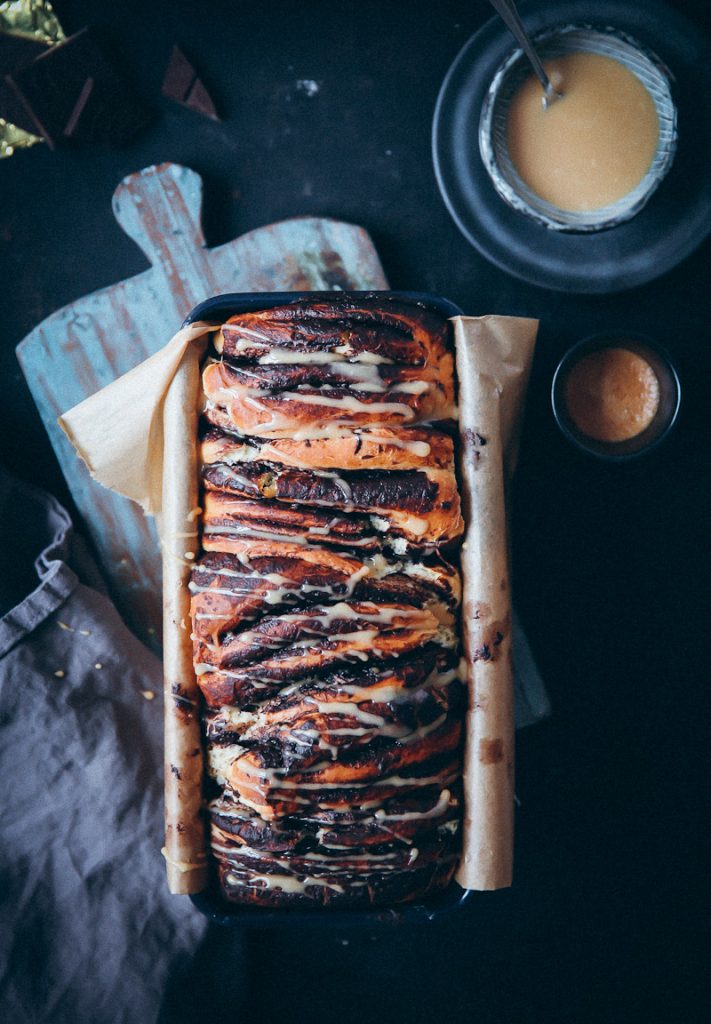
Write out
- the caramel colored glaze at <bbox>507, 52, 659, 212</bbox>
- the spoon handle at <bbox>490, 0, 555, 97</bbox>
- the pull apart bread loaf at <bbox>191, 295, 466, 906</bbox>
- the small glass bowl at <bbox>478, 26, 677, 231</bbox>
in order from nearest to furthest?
the pull apart bread loaf at <bbox>191, 295, 466, 906</bbox>, the spoon handle at <bbox>490, 0, 555, 97</bbox>, the small glass bowl at <bbox>478, 26, 677, 231</bbox>, the caramel colored glaze at <bbox>507, 52, 659, 212</bbox>

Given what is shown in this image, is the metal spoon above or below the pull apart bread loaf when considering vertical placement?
above

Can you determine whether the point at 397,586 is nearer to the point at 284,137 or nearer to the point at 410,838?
the point at 410,838

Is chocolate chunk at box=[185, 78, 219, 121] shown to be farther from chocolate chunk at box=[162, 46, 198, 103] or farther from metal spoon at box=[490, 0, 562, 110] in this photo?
metal spoon at box=[490, 0, 562, 110]

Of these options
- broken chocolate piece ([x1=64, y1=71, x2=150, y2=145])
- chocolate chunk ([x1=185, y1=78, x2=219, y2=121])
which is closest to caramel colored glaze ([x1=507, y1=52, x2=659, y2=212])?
A: chocolate chunk ([x1=185, y1=78, x2=219, y2=121])

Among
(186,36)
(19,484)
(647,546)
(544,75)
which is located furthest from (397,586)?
(186,36)

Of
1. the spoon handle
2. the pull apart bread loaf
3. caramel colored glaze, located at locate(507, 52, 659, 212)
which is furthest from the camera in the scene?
caramel colored glaze, located at locate(507, 52, 659, 212)

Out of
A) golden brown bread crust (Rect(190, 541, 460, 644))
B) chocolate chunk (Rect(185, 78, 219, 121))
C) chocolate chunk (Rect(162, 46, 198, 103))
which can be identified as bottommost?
golden brown bread crust (Rect(190, 541, 460, 644))

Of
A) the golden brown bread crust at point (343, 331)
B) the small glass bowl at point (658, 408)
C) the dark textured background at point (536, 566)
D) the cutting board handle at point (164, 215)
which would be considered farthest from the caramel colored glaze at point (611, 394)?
the cutting board handle at point (164, 215)
